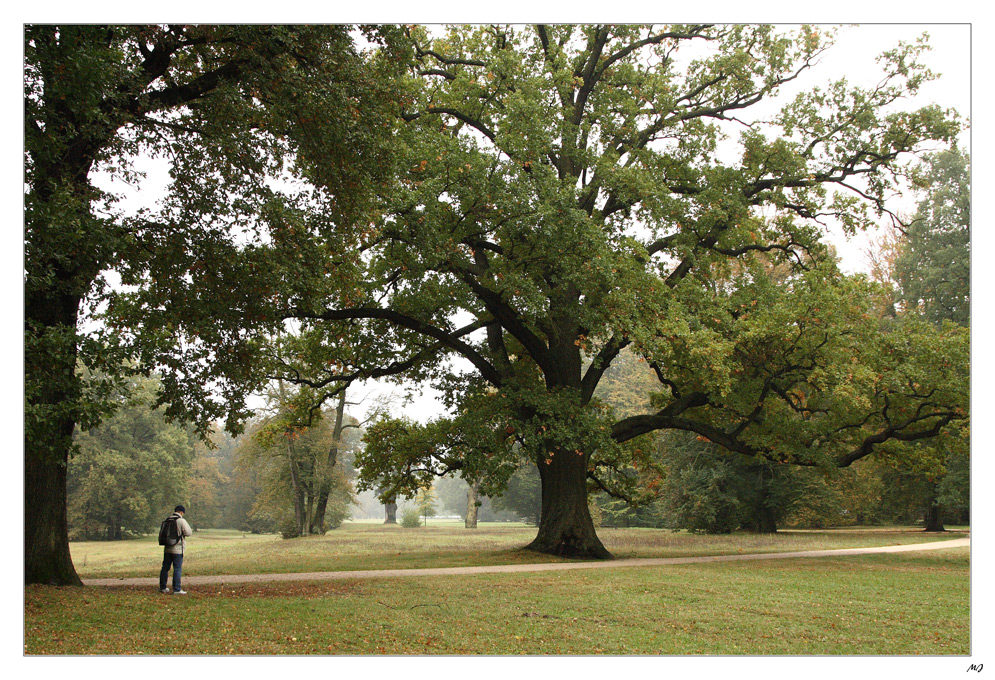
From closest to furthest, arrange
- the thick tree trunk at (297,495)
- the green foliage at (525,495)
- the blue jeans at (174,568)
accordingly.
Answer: the blue jeans at (174,568) → the thick tree trunk at (297,495) → the green foliage at (525,495)

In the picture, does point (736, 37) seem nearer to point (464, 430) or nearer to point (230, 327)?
point (464, 430)

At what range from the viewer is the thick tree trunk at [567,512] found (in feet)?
64.3

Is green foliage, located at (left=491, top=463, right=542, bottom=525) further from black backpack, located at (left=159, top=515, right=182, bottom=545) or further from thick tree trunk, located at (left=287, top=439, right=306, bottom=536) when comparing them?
black backpack, located at (left=159, top=515, right=182, bottom=545)

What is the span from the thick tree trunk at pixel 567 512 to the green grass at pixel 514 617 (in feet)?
15.7

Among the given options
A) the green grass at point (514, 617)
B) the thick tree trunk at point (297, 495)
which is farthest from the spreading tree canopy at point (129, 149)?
the thick tree trunk at point (297, 495)

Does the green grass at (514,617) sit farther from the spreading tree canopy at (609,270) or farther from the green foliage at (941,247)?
the green foliage at (941,247)

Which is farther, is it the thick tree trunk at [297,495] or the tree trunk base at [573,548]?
the thick tree trunk at [297,495]

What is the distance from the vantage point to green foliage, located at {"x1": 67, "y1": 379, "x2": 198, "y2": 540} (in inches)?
1676

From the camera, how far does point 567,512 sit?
19.8 meters

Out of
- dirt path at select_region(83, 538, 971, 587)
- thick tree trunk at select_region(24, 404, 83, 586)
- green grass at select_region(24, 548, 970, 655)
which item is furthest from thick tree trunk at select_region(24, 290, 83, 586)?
dirt path at select_region(83, 538, 971, 587)

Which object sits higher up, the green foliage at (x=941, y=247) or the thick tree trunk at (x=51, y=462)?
the green foliage at (x=941, y=247)

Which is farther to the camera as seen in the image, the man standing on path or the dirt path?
the dirt path

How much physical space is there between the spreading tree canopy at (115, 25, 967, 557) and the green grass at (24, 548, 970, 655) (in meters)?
4.82

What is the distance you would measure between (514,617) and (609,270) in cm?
837
